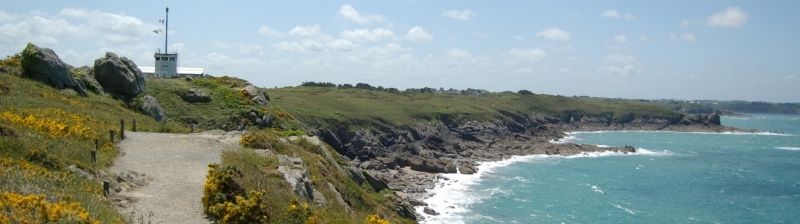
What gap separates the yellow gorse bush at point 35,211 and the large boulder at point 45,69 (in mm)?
29831

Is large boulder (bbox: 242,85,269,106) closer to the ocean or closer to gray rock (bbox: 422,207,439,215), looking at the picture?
gray rock (bbox: 422,207,439,215)

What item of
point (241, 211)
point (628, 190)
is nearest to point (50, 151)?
point (241, 211)

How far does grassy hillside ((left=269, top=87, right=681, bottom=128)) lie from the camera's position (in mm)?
99900

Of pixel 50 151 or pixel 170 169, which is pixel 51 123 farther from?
pixel 170 169

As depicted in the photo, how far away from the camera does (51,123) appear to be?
23.4 meters

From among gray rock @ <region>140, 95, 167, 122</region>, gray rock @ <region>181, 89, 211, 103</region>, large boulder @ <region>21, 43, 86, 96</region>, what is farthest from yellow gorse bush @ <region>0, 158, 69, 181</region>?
gray rock @ <region>181, 89, 211, 103</region>

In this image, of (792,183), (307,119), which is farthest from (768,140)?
(307,119)

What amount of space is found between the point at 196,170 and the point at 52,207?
9.82 m

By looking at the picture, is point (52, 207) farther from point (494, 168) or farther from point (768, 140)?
point (768, 140)

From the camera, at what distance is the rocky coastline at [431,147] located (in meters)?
71.1

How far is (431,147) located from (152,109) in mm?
64549

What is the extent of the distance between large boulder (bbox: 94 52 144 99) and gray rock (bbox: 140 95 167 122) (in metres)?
1.68

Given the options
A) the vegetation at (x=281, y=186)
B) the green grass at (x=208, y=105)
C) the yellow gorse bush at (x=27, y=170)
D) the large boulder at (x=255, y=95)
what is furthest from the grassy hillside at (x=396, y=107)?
the yellow gorse bush at (x=27, y=170)

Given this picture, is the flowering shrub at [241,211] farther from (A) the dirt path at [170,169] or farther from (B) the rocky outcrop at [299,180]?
(B) the rocky outcrop at [299,180]
